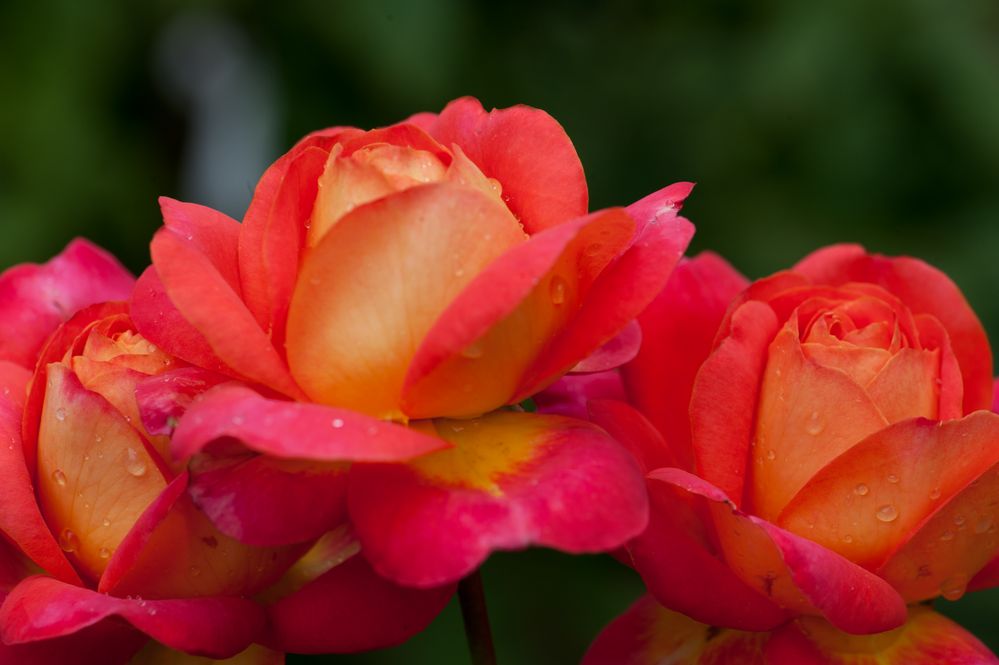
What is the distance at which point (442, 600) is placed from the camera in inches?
28.5

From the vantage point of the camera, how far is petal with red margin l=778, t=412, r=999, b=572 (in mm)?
737

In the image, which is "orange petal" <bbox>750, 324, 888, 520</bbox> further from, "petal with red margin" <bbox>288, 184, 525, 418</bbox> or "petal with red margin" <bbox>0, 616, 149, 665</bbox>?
"petal with red margin" <bbox>0, 616, 149, 665</bbox>

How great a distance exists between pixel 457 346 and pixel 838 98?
1.34 m

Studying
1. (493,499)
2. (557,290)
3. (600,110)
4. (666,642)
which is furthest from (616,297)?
(600,110)

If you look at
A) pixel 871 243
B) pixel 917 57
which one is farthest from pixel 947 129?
pixel 871 243

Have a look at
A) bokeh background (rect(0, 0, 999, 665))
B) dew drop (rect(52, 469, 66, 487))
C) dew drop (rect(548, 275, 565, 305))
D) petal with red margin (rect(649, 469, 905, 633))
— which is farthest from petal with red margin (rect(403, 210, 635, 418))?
bokeh background (rect(0, 0, 999, 665))

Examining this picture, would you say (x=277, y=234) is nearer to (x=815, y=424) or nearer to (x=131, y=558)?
(x=131, y=558)

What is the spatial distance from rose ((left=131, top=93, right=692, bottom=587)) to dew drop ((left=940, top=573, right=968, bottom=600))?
0.79ft

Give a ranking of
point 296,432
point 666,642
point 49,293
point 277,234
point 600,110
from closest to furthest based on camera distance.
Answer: point 296,432 → point 277,234 → point 666,642 → point 49,293 → point 600,110

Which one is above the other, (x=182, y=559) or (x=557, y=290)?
(x=557, y=290)

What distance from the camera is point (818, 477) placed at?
0.75 meters

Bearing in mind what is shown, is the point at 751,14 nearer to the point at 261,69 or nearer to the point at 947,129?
the point at 947,129

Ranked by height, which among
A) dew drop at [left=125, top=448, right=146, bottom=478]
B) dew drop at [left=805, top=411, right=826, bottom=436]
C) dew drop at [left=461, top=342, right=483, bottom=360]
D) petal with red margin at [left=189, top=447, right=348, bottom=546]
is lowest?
dew drop at [left=125, top=448, right=146, bottom=478]

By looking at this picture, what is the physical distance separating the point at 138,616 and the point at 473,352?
212 mm
